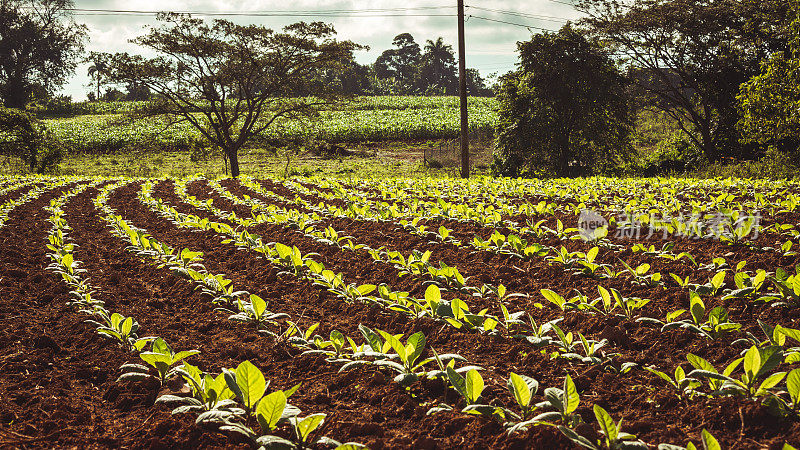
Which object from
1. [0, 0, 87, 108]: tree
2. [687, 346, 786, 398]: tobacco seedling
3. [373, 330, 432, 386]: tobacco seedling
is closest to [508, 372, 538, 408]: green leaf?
[373, 330, 432, 386]: tobacco seedling

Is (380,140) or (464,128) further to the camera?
(380,140)

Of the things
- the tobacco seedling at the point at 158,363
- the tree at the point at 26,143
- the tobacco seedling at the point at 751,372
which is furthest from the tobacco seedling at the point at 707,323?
the tree at the point at 26,143

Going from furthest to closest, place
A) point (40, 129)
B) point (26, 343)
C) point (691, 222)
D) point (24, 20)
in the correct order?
point (24, 20)
point (40, 129)
point (691, 222)
point (26, 343)

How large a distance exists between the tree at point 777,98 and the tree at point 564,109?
240 inches

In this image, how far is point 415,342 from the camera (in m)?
2.40

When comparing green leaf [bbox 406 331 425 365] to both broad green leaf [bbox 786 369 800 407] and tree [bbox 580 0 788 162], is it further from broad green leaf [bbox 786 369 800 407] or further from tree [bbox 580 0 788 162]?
tree [bbox 580 0 788 162]

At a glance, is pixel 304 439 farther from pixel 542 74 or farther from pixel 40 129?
pixel 40 129

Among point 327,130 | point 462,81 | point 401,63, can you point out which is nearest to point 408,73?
point 401,63

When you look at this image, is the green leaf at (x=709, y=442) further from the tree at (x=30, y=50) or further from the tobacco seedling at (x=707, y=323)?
the tree at (x=30, y=50)

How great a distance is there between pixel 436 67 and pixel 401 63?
31.4 ft

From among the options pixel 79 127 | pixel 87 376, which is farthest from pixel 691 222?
pixel 79 127

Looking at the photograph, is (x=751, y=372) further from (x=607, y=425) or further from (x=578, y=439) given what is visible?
(x=578, y=439)

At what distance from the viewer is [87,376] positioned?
2.70m

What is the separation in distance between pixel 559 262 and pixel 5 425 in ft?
13.3
